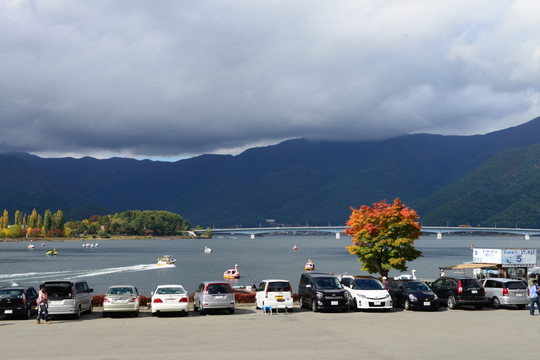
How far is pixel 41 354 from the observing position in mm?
20906

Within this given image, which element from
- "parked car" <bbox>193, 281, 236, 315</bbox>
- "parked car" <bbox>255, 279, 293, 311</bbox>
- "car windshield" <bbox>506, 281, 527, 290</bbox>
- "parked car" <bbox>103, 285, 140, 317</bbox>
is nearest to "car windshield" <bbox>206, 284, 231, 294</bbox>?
"parked car" <bbox>193, 281, 236, 315</bbox>

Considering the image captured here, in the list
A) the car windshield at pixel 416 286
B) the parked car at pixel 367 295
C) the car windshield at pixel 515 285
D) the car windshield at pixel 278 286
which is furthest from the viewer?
the car windshield at pixel 515 285

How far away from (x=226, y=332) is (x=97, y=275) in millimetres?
88694

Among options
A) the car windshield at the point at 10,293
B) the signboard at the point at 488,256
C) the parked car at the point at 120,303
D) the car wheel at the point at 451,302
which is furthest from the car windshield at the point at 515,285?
the car windshield at the point at 10,293

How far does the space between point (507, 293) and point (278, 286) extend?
14677 mm

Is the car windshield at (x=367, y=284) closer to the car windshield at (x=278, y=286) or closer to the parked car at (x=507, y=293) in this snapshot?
the car windshield at (x=278, y=286)

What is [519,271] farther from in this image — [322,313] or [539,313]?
[322,313]

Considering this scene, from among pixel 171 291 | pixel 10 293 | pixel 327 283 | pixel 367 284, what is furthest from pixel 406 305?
pixel 10 293

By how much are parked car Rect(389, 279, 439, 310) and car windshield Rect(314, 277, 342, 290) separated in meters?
4.26

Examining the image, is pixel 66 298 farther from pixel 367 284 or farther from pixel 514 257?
pixel 514 257

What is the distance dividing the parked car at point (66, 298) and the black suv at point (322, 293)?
13.5m

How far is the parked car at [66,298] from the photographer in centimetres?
3067

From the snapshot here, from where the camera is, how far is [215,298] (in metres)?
32.9

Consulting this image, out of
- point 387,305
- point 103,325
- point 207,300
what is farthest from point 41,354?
point 387,305
